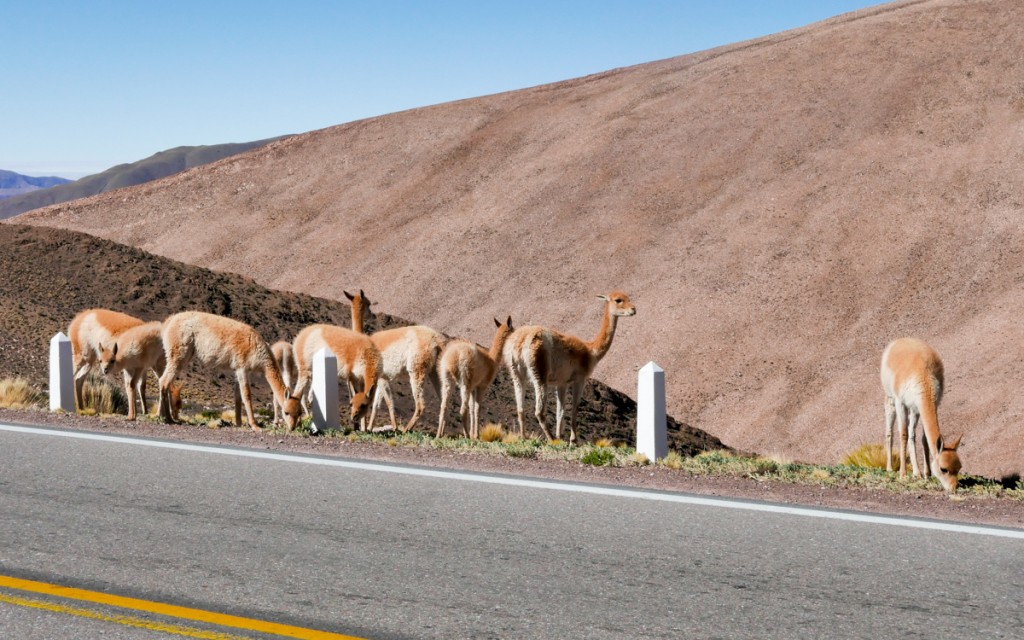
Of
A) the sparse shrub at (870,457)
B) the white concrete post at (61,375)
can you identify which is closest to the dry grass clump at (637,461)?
the sparse shrub at (870,457)

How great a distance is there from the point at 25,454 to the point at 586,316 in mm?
43106

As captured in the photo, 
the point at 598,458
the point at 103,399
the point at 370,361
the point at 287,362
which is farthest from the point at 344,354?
the point at 598,458

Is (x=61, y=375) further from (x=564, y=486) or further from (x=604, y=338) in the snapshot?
(x=564, y=486)

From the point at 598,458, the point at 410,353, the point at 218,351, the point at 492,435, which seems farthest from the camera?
the point at 492,435

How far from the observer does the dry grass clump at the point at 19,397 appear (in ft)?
52.8

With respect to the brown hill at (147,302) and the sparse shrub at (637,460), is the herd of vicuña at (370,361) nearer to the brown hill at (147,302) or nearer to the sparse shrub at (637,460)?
the sparse shrub at (637,460)

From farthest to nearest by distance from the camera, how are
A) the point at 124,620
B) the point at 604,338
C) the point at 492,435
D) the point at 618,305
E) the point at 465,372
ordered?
the point at 618,305 < the point at 604,338 < the point at 492,435 < the point at 465,372 < the point at 124,620

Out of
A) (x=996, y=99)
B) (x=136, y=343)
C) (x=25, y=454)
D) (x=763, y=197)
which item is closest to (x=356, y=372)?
(x=136, y=343)

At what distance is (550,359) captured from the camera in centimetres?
1738

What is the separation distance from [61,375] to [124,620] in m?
9.97

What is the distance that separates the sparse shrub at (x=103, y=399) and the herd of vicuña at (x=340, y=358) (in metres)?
0.86

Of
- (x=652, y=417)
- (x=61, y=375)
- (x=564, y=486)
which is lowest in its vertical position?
(x=564, y=486)

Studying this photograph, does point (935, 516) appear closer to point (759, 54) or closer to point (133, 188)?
point (759, 54)

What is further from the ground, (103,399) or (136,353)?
(136,353)
